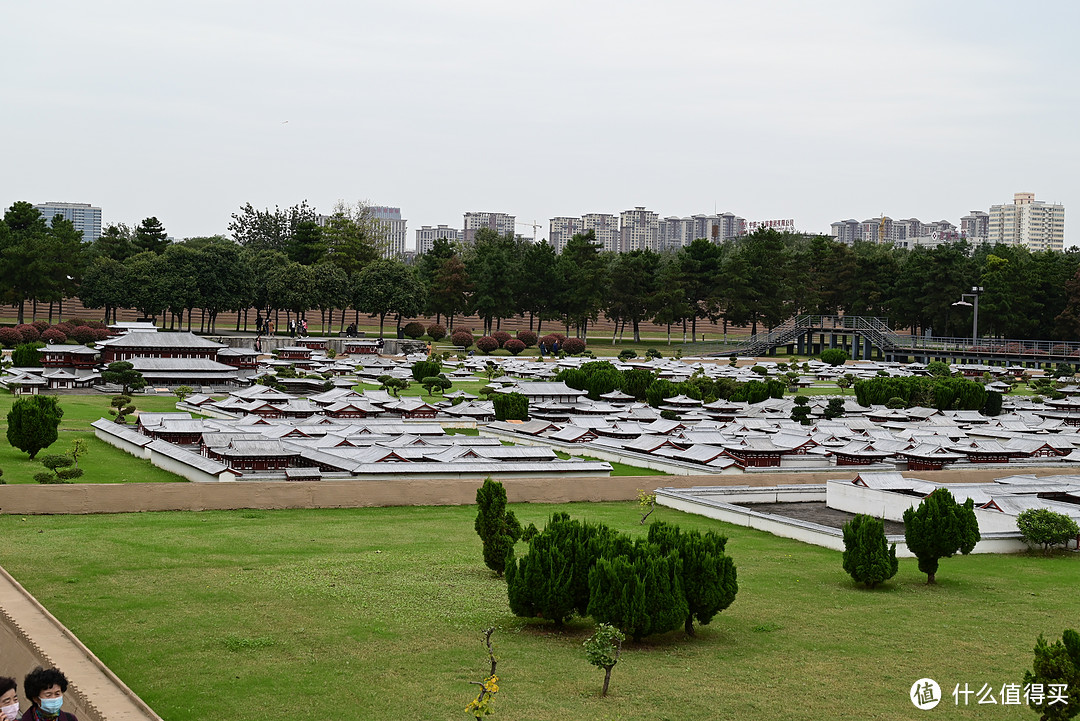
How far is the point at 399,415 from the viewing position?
192ft

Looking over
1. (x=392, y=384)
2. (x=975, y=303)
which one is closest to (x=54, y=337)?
(x=392, y=384)

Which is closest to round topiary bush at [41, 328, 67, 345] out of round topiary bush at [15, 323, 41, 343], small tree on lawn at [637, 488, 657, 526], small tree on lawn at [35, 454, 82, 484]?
round topiary bush at [15, 323, 41, 343]

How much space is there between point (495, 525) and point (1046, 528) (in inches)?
630

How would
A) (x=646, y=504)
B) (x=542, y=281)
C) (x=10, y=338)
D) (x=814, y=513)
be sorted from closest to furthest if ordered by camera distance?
1. (x=646, y=504)
2. (x=814, y=513)
3. (x=10, y=338)
4. (x=542, y=281)

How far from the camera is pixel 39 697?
11617 mm

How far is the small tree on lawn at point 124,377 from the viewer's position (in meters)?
65.6

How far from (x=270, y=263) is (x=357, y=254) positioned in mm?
20477

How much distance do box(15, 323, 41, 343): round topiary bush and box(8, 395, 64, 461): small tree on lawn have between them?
50146 mm

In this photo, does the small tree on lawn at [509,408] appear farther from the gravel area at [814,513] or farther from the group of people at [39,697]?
the group of people at [39,697]

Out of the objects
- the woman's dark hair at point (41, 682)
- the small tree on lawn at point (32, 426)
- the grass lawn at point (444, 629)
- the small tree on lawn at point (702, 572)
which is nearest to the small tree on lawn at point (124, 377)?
the small tree on lawn at point (32, 426)

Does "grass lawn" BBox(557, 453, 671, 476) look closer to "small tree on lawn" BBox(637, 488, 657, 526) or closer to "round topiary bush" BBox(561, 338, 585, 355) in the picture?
"small tree on lawn" BBox(637, 488, 657, 526)

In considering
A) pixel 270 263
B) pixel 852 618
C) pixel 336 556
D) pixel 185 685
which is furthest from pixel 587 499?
pixel 270 263

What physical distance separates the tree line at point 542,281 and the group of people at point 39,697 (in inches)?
3550

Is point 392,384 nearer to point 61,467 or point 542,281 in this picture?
point 61,467
